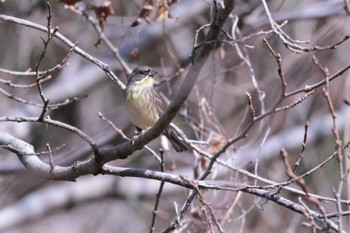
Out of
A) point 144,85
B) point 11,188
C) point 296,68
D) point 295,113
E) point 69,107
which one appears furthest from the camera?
point 69,107

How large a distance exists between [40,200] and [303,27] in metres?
3.81

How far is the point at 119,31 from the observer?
9359mm

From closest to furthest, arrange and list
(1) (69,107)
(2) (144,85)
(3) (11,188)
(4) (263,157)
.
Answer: (3) (11,188), (2) (144,85), (4) (263,157), (1) (69,107)

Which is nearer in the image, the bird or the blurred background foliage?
the bird

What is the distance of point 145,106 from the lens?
5.64 metres

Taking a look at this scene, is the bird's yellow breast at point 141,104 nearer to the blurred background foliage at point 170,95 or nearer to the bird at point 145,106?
the bird at point 145,106

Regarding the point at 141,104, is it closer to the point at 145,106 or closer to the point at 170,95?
the point at 145,106

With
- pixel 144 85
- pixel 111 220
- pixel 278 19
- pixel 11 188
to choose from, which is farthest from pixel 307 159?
pixel 11 188

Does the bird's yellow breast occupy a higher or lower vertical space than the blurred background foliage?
lower

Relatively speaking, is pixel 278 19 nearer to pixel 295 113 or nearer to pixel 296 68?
pixel 296 68

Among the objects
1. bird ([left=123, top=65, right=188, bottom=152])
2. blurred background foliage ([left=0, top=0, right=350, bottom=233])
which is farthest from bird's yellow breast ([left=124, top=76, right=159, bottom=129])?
blurred background foliage ([left=0, top=0, right=350, bottom=233])

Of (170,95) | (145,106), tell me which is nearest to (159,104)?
(145,106)

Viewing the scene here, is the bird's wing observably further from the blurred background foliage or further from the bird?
the blurred background foliage

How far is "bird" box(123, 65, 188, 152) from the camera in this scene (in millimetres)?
5625
